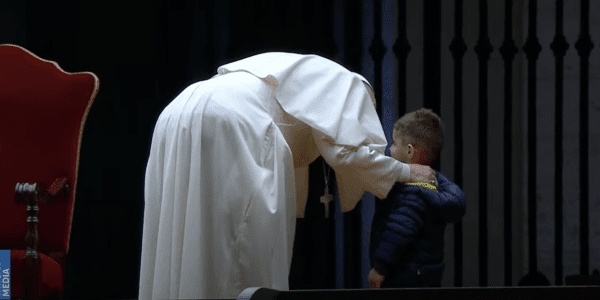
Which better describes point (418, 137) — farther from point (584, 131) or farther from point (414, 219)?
point (584, 131)

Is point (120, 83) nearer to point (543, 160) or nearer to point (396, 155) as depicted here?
point (396, 155)

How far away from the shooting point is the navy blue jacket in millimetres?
3066

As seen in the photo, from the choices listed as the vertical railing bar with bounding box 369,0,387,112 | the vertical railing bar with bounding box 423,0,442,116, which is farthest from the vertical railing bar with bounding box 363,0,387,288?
the vertical railing bar with bounding box 423,0,442,116

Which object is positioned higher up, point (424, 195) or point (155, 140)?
point (155, 140)

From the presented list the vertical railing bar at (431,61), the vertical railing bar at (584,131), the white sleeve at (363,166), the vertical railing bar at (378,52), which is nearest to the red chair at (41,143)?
the white sleeve at (363,166)

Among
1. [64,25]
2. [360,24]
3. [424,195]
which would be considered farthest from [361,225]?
[64,25]

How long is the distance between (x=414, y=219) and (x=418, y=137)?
11.4 inches

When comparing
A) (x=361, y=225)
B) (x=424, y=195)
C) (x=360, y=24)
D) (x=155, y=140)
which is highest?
(x=360, y=24)

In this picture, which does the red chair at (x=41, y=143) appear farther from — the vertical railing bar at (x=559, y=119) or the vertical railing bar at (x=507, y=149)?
the vertical railing bar at (x=559, y=119)

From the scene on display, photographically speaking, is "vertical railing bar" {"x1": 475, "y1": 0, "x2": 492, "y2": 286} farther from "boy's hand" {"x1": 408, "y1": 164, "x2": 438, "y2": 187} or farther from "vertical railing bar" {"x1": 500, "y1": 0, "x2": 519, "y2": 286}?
"boy's hand" {"x1": 408, "y1": 164, "x2": 438, "y2": 187}

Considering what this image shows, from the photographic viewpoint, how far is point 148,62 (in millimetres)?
4156

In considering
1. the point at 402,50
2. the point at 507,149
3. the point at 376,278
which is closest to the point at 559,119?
the point at 507,149

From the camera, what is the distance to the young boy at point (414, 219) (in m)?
3.07

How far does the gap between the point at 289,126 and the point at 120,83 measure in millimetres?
1402
